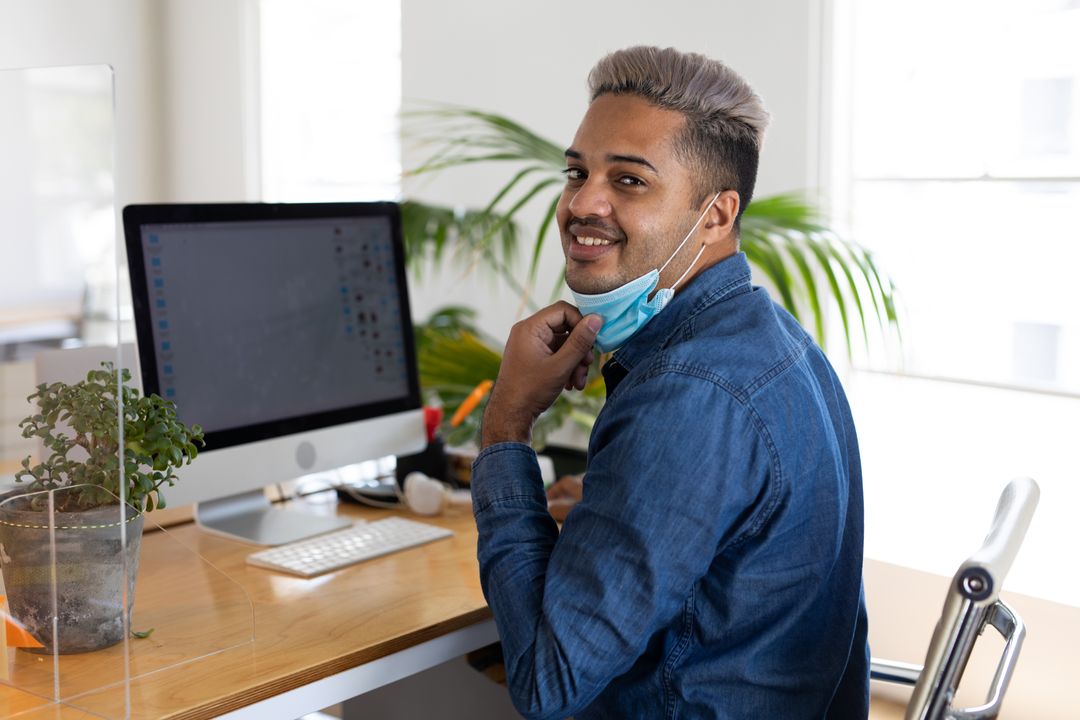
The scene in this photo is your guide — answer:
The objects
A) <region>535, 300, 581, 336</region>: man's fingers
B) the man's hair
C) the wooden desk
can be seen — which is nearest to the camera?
the wooden desk

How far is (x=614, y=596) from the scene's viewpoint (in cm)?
114

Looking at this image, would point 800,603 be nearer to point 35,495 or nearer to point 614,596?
point 614,596

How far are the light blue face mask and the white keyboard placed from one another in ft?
1.82

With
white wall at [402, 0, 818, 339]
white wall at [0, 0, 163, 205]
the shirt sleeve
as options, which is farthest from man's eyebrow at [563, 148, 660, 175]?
white wall at [0, 0, 163, 205]

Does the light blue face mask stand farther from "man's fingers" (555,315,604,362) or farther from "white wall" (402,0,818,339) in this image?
"white wall" (402,0,818,339)

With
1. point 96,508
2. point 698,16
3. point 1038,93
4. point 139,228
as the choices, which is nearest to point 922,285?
point 1038,93

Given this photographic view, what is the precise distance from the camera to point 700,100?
136 centimetres

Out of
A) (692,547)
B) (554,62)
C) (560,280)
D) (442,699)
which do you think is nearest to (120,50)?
(554,62)

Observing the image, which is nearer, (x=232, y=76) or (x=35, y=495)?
(x=35, y=495)

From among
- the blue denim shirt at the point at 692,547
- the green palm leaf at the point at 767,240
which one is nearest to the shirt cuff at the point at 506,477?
the blue denim shirt at the point at 692,547

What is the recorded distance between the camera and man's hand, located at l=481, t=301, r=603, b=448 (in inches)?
55.7

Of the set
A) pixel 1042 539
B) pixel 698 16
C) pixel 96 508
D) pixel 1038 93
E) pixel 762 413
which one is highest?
pixel 698 16

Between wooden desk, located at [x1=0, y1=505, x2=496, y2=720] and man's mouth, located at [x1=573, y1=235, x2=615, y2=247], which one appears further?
man's mouth, located at [x1=573, y1=235, x2=615, y2=247]

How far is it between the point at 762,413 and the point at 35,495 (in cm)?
79
